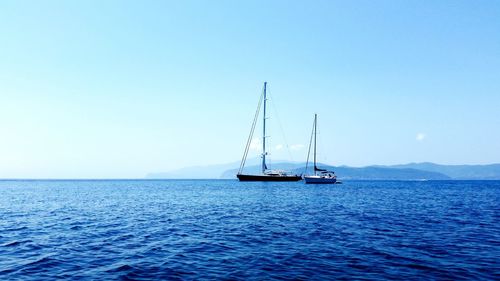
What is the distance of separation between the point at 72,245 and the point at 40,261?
3778mm

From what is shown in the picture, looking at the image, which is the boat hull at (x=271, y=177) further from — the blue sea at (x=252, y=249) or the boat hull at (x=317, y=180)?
the blue sea at (x=252, y=249)

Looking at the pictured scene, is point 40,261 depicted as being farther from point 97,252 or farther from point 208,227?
point 208,227

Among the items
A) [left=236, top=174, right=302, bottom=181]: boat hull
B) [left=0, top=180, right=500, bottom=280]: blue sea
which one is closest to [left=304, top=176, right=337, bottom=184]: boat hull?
[left=236, top=174, right=302, bottom=181]: boat hull

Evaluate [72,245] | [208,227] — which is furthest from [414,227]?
[72,245]

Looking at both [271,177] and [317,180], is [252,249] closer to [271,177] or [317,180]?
[317,180]

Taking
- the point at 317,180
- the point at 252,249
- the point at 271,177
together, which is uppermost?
the point at 271,177

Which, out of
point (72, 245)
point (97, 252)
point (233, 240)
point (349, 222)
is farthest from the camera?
point (349, 222)

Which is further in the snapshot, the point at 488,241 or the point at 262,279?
the point at 488,241

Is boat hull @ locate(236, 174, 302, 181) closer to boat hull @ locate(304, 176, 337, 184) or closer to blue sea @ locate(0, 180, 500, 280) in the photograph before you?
boat hull @ locate(304, 176, 337, 184)

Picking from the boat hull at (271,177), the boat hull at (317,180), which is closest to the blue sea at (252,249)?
the boat hull at (317,180)

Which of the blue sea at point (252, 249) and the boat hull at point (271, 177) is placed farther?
the boat hull at point (271, 177)

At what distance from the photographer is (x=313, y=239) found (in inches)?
843

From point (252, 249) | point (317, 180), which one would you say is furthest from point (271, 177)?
point (252, 249)

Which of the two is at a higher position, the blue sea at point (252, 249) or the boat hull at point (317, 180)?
the boat hull at point (317, 180)
